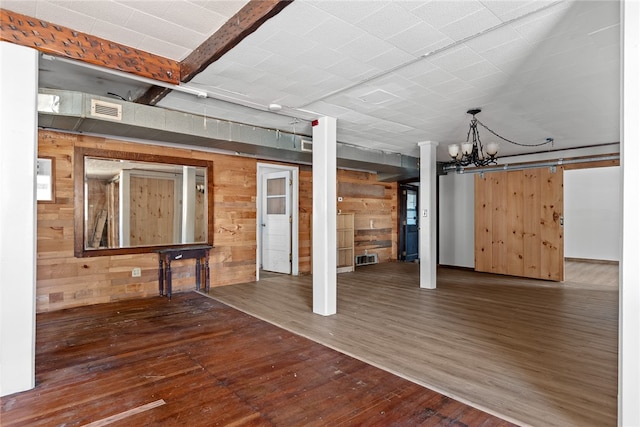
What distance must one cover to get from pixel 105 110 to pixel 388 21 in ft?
9.62

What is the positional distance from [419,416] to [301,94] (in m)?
2.98

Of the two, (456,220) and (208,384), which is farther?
(456,220)

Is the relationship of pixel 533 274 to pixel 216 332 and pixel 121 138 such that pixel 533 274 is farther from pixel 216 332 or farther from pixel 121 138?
pixel 121 138

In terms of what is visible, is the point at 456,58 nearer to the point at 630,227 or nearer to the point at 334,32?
the point at 334,32

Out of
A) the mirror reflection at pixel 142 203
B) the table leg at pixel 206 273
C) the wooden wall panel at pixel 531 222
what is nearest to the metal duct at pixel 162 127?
the mirror reflection at pixel 142 203

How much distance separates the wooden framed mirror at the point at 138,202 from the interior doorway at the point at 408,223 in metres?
5.10

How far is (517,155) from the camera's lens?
7020mm

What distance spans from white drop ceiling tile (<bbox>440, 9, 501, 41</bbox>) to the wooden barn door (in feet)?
17.0

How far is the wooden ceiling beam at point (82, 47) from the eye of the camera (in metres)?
2.41

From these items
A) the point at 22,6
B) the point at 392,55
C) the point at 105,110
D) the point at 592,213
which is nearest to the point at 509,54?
the point at 392,55

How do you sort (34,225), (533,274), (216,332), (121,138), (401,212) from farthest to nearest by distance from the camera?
(401,212) < (533,274) < (121,138) < (216,332) < (34,225)

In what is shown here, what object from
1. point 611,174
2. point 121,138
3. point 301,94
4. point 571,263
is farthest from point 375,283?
point 611,174

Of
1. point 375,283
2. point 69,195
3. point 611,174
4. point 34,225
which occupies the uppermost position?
point 611,174

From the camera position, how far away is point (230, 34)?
2.48m
